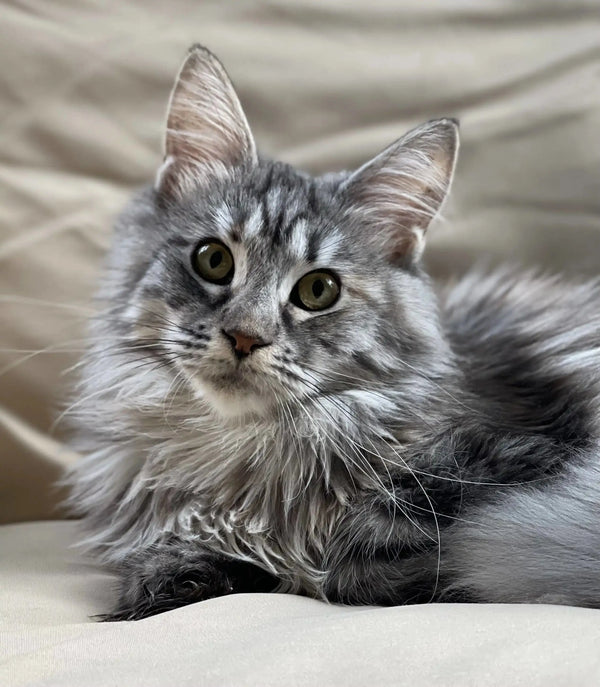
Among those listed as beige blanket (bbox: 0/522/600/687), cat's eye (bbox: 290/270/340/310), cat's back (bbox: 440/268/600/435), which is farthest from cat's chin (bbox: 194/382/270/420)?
cat's back (bbox: 440/268/600/435)

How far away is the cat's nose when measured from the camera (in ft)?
4.17

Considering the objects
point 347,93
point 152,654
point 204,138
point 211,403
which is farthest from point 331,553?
point 347,93

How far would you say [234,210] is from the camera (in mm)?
1435

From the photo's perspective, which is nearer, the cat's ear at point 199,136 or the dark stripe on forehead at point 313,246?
the dark stripe on forehead at point 313,246

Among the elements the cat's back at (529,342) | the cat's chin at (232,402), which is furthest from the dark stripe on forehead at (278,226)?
the cat's back at (529,342)

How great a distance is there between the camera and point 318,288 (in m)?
1.40

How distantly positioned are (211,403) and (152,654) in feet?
1.49

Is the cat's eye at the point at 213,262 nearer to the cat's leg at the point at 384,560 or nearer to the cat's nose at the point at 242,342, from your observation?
the cat's nose at the point at 242,342

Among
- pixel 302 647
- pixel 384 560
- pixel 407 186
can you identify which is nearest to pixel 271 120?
pixel 407 186

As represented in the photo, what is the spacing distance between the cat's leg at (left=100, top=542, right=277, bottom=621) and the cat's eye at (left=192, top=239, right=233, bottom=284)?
42 centimetres

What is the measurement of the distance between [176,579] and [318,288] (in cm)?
50

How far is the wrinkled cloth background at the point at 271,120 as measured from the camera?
5.86 feet

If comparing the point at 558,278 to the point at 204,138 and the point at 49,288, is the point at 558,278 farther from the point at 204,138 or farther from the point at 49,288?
the point at 49,288

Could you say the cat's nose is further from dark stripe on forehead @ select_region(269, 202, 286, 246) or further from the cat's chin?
dark stripe on forehead @ select_region(269, 202, 286, 246)
